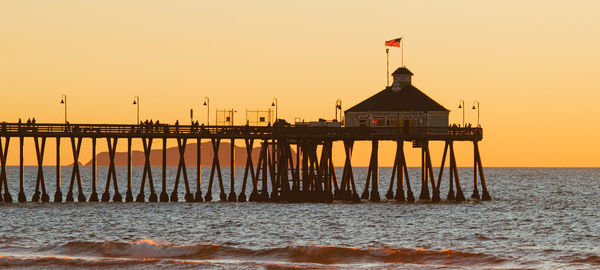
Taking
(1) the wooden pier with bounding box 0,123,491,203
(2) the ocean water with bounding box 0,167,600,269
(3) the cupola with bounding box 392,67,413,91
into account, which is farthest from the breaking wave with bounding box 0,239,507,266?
(3) the cupola with bounding box 392,67,413,91

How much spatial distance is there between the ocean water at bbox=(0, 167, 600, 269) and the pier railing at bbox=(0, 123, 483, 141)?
4724 millimetres

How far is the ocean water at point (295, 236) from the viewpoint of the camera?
42844 mm

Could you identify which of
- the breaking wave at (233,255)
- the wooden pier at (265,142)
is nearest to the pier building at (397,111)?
the wooden pier at (265,142)

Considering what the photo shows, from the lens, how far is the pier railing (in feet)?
224

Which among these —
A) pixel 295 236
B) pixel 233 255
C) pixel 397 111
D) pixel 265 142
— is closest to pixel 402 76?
pixel 397 111

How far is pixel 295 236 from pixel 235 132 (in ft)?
58.4

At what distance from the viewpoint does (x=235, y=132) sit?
69.3 meters

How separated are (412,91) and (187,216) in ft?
73.4

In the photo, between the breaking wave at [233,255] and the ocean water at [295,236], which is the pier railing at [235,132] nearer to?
the ocean water at [295,236]

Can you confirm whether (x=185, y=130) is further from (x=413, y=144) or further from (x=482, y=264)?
(x=482, y=264)

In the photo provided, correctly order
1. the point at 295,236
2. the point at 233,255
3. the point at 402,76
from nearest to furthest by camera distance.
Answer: the point at 233,255
the point at 295,236
the point at 402,76

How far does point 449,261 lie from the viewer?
42969 mm

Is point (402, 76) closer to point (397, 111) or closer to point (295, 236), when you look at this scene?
point (397, 111)

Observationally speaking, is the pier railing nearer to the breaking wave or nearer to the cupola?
the cupola
